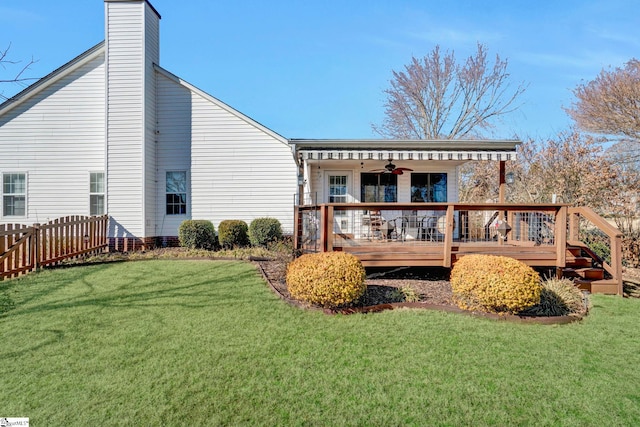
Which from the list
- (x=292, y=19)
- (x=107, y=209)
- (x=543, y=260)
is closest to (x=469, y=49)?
(x=292, y=19)

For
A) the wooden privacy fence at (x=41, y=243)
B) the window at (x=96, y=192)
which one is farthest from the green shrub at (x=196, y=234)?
the window at (x=96, y=192)

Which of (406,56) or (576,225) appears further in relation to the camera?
(406,56)

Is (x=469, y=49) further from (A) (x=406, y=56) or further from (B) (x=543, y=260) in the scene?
(B) (x=543, y=260)

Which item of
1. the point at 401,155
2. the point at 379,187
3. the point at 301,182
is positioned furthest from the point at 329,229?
the point at 379,187

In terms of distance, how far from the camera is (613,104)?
17.5 m

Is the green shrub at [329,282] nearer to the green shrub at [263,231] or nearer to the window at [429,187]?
the green shrub at [263,231]

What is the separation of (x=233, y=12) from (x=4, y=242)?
8656 millimetres

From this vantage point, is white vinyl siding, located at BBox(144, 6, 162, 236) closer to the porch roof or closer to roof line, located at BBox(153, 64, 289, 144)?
roof line, located at BBox(153, 64, 289, 144)

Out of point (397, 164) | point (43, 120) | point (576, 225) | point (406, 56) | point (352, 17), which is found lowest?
point (576, 225)

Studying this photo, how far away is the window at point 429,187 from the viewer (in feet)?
42.9

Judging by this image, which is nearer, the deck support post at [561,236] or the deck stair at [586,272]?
the deck support post at [561,236]

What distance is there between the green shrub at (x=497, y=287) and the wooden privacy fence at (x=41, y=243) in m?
8.90

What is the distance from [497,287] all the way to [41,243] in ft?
32.2

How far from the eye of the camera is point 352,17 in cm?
1557
